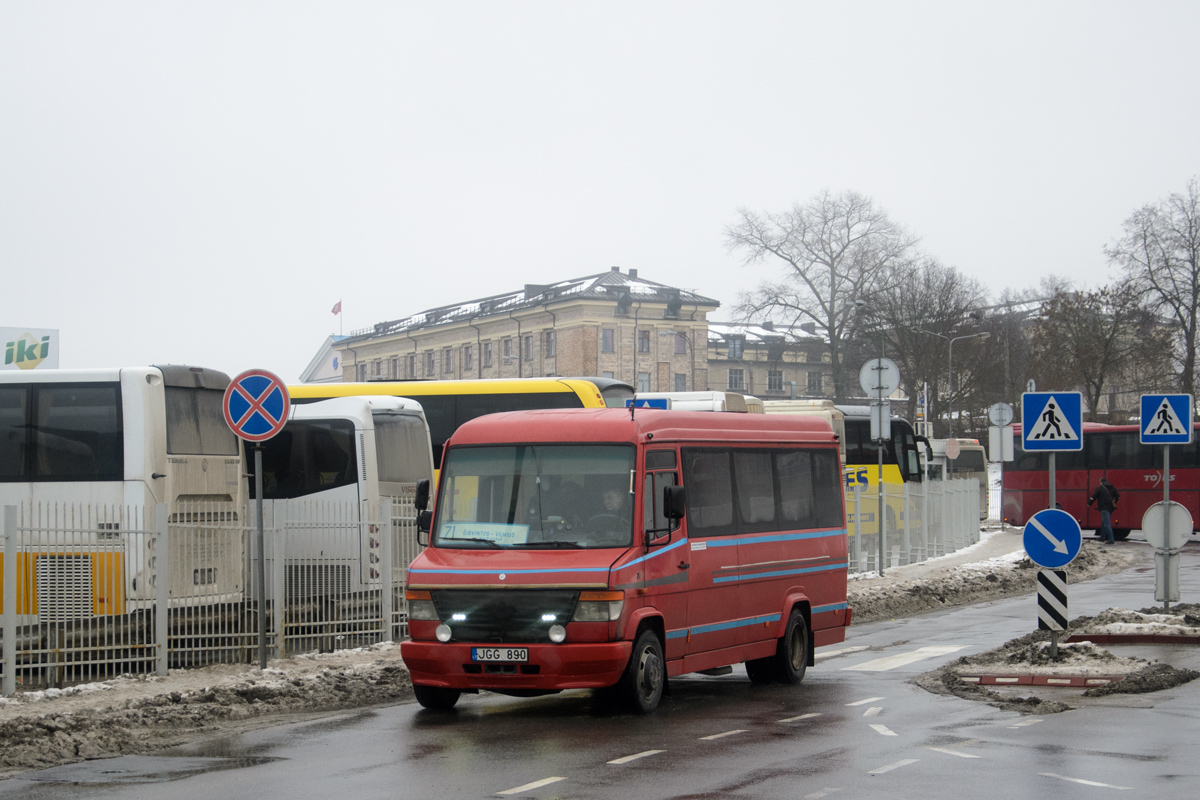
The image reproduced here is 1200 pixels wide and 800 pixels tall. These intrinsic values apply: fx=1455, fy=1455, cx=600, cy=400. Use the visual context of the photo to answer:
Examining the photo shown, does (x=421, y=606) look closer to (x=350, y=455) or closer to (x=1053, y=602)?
(x=1053, y=602)

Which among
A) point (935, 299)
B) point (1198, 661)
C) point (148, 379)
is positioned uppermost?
point (935, 299)

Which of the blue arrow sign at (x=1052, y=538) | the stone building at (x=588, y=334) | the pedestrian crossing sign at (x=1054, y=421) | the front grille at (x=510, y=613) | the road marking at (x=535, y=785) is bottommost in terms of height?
the road marking at (x=535, y=785)

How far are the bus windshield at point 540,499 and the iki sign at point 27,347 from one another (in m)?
40.7

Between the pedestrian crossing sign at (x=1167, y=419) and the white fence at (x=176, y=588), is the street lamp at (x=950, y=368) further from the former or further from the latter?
the white fence at (x=176, y=588)

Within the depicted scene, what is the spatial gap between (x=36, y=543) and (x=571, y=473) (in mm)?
4801

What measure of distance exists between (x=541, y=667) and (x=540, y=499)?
1478 mm

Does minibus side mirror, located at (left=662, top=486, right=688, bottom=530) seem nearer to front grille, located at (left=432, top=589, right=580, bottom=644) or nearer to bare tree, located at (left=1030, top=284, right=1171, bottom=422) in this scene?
front grille, located at (left=432, top=589, right=580, bottom=644)

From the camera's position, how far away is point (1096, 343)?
75.0 m

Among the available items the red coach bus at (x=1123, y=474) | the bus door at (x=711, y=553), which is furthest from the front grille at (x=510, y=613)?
the red coach bus at (x=1123, y=474)

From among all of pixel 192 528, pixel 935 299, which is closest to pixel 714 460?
pixel 192 528

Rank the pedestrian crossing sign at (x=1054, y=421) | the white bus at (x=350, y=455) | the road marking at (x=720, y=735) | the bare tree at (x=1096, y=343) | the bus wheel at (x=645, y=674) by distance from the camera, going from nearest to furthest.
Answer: the road marking at (x=720, y=735) → the bus wheel at (x=645, y=674) → the pedestrian crossing sign at (x=1054, y=421) → the white bus at (x=350, y=455) → the bare tree at (x=1096, y=343)

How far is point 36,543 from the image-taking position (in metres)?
12.8

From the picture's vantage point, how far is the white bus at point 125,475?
44.4 ft

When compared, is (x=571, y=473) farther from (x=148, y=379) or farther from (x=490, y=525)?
(x=148, y=379)
